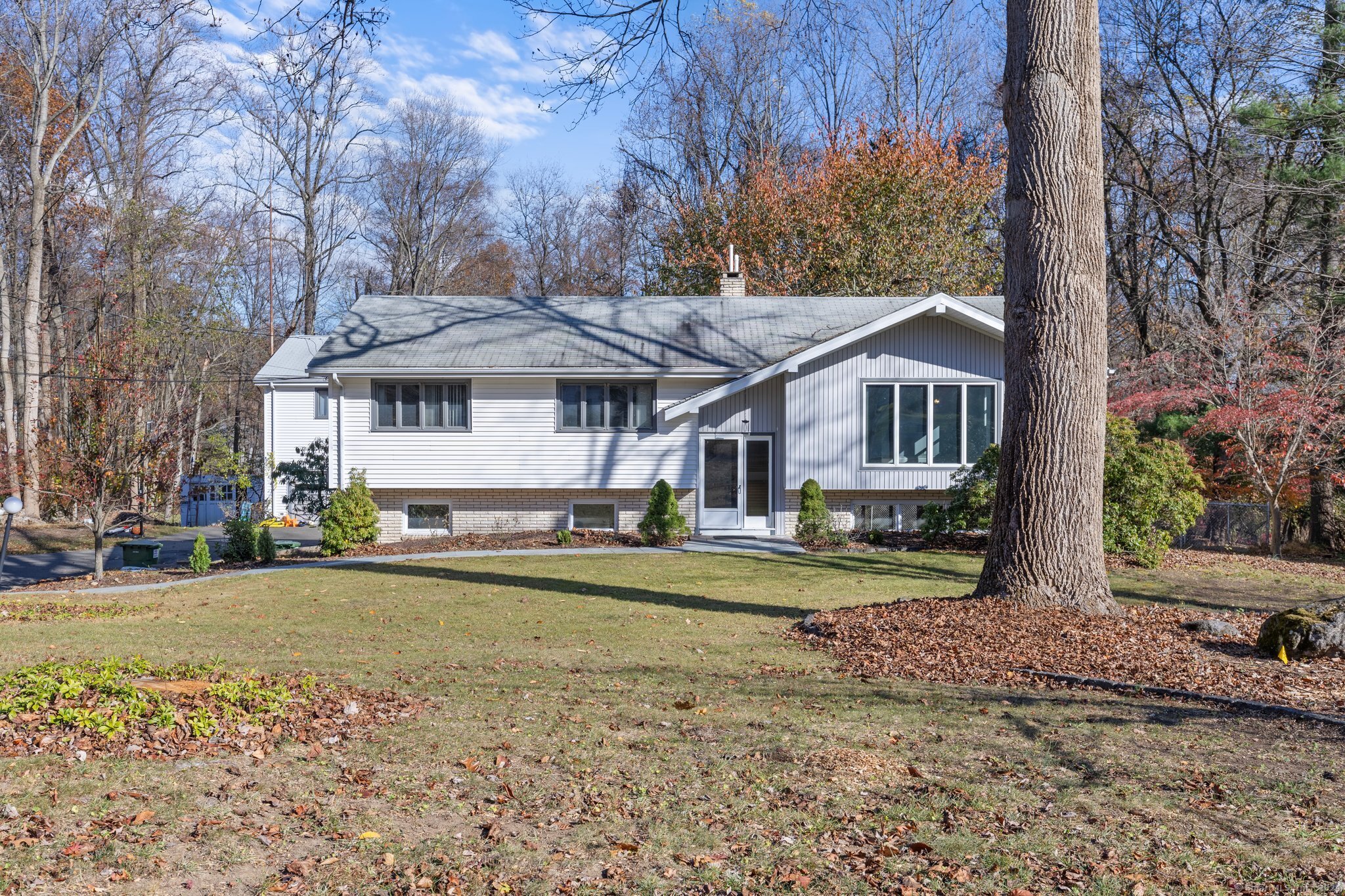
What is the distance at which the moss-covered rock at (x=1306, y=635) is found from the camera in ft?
24.8

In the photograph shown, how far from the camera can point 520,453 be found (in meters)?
20.2

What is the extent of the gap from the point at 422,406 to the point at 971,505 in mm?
11374

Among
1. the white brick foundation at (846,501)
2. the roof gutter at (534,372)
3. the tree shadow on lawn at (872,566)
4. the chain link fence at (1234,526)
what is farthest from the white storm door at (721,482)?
the chain link fence at (1234,526)

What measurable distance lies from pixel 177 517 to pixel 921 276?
27.7 metres

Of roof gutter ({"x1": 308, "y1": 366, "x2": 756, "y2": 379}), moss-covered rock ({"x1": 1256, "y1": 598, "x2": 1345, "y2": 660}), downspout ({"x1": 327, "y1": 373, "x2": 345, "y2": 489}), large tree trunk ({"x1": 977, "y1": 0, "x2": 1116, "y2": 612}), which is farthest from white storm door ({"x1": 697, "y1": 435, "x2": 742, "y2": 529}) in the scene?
moss-covered rock ({"x1": 1256, "y1": 598, "x2": 1345, "y2": 660})

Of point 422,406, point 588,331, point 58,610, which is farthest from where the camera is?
point 588,331

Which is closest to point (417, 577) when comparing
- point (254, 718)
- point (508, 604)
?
point (508, 604)

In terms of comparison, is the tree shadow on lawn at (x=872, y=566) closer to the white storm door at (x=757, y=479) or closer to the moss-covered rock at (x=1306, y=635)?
the white storm door at (x=757, y=479)

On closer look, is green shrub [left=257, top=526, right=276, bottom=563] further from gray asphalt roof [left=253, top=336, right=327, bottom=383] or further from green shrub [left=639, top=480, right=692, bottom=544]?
gray asphalt roof [left=253, top=336, right=327, bottom=383]

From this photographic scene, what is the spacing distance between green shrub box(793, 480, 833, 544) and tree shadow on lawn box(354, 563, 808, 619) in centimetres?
625

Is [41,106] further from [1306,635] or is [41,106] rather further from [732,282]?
[1306,635]

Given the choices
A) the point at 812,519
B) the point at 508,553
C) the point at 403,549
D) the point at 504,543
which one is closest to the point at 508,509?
the point at 504,543

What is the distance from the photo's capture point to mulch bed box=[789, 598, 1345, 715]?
6.97 meters

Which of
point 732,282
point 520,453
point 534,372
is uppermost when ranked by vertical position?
point 732,282
